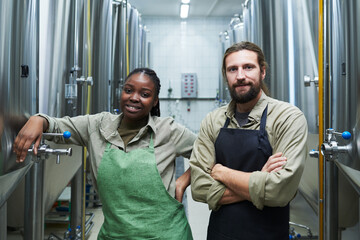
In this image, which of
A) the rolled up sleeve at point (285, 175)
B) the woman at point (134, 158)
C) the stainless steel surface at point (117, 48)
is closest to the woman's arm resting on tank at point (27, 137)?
the woman at point (134, 158)

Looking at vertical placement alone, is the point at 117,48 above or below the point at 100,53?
above

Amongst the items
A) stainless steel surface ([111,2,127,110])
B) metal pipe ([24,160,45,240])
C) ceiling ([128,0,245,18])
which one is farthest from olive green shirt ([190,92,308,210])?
ceiling ([128,0,245,18])

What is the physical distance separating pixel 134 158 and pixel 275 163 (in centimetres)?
52

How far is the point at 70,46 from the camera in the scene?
6.45ft

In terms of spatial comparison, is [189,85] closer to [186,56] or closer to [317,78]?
[186,56]

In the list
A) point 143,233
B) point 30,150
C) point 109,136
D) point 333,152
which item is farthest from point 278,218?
point 30,150

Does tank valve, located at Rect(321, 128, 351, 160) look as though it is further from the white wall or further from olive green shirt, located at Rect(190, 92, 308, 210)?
the white wall

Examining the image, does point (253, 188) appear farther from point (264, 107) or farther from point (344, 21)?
point (344, 21)

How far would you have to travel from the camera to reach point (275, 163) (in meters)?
1.19

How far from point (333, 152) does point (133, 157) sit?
76cm

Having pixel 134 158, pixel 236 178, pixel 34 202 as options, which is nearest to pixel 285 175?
pixel 236 178

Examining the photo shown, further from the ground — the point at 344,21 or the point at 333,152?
the point at 344,21

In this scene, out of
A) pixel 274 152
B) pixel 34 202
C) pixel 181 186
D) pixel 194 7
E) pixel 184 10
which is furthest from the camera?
pixel 194 7

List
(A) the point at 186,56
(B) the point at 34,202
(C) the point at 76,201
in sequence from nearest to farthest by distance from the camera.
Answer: (B) the point at 34,202
(C) the point at 76,201
(A) the point at 186,56
